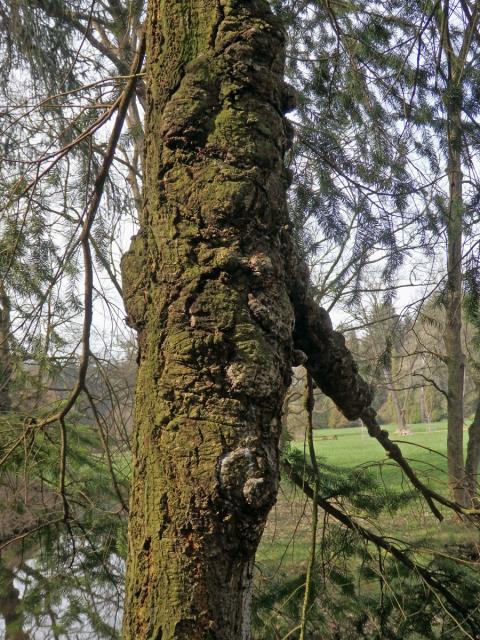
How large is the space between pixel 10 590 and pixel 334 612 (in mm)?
1646

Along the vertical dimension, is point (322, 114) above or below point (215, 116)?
above

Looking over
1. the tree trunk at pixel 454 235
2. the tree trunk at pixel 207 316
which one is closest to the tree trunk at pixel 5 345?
the tree trunk at pixel 207 316

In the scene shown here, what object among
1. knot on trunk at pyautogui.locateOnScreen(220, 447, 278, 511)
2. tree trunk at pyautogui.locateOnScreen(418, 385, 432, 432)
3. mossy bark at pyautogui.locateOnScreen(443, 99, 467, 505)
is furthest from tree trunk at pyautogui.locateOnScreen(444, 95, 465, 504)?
tree trunk at pyautogui.locateOnScreen(418, 385, 432, 432)

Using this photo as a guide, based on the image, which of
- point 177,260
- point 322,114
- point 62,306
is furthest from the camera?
point 322,114

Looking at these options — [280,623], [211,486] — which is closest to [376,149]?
[280,623]

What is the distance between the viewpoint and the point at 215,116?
1.07 m

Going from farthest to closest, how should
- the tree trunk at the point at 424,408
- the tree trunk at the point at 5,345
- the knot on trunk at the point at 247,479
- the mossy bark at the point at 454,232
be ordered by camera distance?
1. the tree trunk at the point at 424,408
2. the mossy bark at the point at 454,232
3. the tree trunk at the point at 5,345
4. the knot on trunk at the point at 247,479

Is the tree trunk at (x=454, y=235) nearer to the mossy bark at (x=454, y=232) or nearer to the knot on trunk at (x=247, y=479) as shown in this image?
the mossy bark at (x=454, y=232)

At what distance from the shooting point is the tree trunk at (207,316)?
2.97 feet

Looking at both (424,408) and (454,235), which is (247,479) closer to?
(454,235)

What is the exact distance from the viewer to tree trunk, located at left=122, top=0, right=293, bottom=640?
35.7 inches

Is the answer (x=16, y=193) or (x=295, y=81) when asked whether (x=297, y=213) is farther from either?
(x=16, y=193)

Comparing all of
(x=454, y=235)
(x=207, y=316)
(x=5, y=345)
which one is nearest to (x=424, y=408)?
(x=454, y=235)

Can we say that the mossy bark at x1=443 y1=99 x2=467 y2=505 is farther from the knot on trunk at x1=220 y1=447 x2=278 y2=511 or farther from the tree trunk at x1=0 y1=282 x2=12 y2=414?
the tree trunk at x1=0 y1=282 x2=12 y2=414
